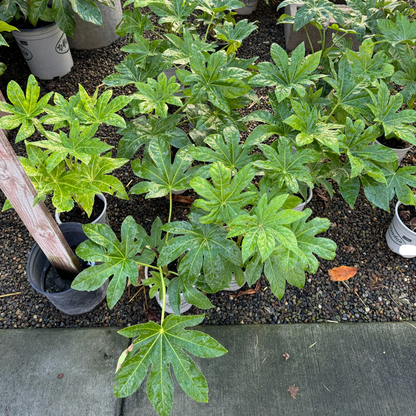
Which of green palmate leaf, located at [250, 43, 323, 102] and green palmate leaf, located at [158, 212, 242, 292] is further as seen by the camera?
green palmate leaf, located at [250, 43, 323, 102]

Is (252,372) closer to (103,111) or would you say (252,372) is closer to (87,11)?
(103,111)

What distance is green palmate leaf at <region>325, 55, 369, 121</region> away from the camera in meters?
1.51

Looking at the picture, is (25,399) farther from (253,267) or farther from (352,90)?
(352,90)

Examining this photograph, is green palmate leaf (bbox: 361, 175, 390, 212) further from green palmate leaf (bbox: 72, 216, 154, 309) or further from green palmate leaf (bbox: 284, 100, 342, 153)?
green palmate leaf (bbox: 72, 216, 154, 309)

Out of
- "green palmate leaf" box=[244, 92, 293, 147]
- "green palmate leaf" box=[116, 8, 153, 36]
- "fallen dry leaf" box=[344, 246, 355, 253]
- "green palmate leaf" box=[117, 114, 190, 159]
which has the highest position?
"green palmate leaf" box=[116, 8, 153, 36]

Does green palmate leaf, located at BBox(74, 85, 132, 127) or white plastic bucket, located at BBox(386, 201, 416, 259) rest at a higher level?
green palmate leaf, located at BBox(74, 85, 132, 127)

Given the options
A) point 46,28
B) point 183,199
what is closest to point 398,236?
point 183,199

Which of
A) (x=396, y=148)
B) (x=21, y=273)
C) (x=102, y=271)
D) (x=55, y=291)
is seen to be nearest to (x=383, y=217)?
(x=396, y=148)

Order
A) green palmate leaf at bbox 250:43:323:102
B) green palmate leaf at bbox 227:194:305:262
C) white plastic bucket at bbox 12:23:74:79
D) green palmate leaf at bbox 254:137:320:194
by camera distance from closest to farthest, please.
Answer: green palmate leaf at bbox 227:194:305:262, green palmate leaf at bbox 254:137:320:194, green palmate leaf at bbox 250:43:323:102, white plastic bucket at bbox 12:23:74:79

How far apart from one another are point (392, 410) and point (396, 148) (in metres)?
1.47

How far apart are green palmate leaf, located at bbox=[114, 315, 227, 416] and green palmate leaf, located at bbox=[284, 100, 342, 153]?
772 millimetres

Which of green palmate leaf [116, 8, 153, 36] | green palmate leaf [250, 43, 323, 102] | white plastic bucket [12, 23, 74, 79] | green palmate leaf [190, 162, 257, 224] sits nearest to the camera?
green palmate leaf [190, 162, 257, 224]

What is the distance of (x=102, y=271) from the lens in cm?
134

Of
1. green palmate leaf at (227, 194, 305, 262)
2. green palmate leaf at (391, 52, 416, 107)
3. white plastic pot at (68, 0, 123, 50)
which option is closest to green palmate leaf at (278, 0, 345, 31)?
green palmate leaf at (391, 52, 416, 107)
